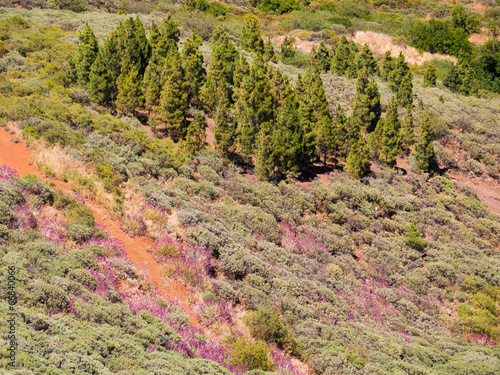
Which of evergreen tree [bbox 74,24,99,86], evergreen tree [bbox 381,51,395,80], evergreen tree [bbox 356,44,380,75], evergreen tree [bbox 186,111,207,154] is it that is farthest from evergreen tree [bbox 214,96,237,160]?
evergreen tree [bbox 381,51,395,80]

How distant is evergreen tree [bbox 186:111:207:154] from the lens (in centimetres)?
2939

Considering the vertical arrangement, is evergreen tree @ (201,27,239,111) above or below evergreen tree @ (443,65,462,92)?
below

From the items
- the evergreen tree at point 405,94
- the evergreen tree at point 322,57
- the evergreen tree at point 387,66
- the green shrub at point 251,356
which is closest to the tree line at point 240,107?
the evergreen tree at point 405,94

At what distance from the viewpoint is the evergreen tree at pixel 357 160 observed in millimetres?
33594

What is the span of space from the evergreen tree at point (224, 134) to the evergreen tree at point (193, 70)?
8.49 metres

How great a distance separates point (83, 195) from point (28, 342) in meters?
10.5

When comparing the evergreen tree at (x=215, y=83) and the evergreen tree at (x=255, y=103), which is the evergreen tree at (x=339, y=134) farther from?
the evergreen tree at (x=215, y=83)

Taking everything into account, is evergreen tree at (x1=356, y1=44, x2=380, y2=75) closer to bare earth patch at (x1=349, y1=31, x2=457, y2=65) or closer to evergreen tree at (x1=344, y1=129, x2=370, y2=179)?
bare earth patch at (x1=349, y1=31, x2=457, y2=65)

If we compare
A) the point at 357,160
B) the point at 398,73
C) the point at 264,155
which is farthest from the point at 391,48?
the point at 264,155

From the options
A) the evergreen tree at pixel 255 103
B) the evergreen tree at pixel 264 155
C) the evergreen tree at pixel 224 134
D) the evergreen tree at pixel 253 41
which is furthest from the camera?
the evergreen tree at pixel 253 41

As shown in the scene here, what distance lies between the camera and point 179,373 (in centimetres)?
1114

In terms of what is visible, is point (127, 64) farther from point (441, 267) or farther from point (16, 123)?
point (441, 267)

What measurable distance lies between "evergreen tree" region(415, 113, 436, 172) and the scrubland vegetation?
19 cm

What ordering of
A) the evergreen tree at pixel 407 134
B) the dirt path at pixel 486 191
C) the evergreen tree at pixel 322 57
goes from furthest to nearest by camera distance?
the evergreen tree at pixel 322 57, the evergreen tree at pixel 407 134, the dirt path at pixel 486 191
